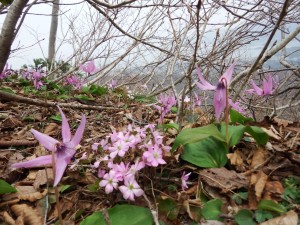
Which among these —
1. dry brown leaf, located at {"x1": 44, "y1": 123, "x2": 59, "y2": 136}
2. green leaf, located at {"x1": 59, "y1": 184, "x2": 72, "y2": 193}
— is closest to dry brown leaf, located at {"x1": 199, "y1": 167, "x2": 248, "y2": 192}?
green leaf, located at {"x1": 59, "y1": 184, "x2": 72, "y2": 193}

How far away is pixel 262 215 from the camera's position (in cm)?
99

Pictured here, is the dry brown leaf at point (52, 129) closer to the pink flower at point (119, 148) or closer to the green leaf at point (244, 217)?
the pink flower at point (119, 148)

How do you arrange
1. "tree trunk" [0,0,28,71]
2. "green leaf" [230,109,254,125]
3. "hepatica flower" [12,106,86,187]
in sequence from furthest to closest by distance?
"green leaf" [230,109,254,125] → "tree trunk" [0,0,28,71] → "hepatica flower" [12,106,86,187]

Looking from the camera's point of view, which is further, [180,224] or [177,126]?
[177,126]

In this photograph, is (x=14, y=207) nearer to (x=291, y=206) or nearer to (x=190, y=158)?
(x=190, y=158)

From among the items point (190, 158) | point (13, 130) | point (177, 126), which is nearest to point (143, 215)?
point (190, 158)

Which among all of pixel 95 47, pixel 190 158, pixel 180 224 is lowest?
pixel 180 224

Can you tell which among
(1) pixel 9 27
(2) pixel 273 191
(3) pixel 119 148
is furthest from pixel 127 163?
(1) pixel 9 27

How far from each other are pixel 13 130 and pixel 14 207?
1.09 m

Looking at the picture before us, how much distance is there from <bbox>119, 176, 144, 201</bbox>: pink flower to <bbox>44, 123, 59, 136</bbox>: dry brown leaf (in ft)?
3.88

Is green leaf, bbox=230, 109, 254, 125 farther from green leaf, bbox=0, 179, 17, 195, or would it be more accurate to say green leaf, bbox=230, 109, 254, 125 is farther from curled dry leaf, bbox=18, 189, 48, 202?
green leaf, bbox=0, 179, 17, 195

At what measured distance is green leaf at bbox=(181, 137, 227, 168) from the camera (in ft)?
4.22

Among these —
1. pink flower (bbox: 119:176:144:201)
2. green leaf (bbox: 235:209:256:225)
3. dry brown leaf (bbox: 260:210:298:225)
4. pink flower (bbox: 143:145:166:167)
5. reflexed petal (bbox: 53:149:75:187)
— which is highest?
reflexed petal (bbox: 53:149:75:187)

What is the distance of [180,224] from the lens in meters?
1.08
